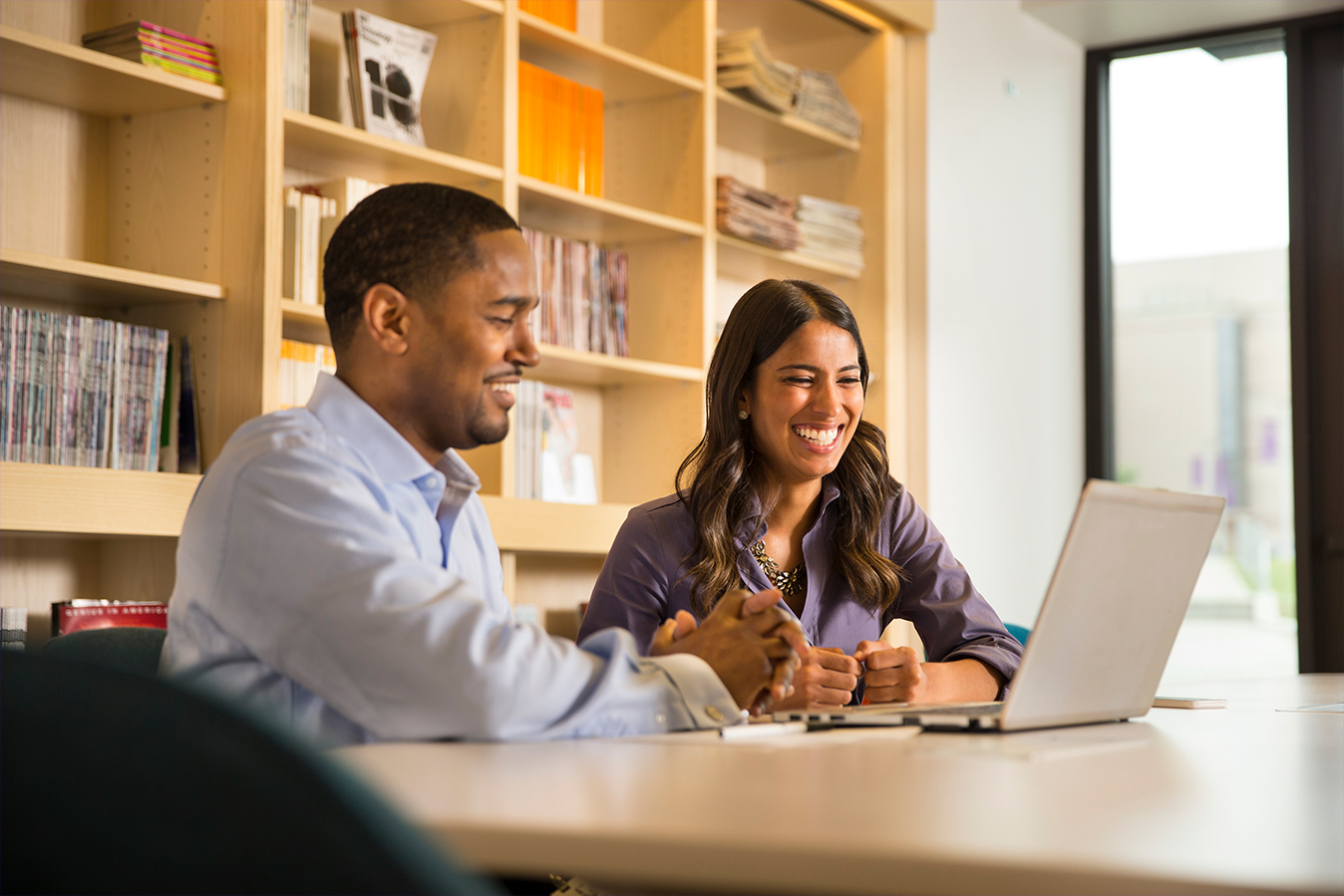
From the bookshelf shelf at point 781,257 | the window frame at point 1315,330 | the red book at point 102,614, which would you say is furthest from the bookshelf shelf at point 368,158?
the window frame at point 1315,330

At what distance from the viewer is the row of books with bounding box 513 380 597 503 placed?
3.07 metres

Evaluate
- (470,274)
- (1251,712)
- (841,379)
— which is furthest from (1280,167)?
(470,274)

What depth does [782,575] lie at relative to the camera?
6.85 feet

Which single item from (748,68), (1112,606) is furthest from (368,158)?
(1112,606)

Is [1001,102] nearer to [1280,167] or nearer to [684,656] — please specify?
[1280,167]

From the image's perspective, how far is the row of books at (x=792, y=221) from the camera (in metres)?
3.50

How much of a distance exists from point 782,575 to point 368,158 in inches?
52.5

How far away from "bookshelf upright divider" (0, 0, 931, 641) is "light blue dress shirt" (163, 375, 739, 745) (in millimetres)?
1123

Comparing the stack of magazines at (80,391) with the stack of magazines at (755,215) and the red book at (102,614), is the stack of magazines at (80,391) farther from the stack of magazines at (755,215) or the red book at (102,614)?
the stack of magazines at (755,215)

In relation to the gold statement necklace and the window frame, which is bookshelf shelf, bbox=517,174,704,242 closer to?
the gold statement necklace

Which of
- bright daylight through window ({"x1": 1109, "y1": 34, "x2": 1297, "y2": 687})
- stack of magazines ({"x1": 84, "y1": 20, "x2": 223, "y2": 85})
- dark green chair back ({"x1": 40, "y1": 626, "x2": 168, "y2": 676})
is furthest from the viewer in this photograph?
bright daylight through window ({"x1": 1109, "y1": 34, "x2": 1297, "y2": 687})

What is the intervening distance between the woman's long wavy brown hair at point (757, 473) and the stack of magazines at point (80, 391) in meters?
0.96

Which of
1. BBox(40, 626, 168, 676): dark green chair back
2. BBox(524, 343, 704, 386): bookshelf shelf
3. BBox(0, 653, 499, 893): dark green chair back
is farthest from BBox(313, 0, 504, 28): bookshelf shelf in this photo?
BBox(0, 653, 499, 893): dark green chair back

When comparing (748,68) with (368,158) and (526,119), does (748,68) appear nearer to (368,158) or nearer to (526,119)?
(526,119)
